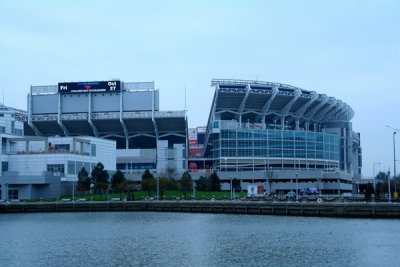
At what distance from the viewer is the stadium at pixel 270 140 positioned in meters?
165

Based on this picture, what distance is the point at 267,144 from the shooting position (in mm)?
172500

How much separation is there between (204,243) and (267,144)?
117m

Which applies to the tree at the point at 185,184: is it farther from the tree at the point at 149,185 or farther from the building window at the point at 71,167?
the building window at the point at 71,167

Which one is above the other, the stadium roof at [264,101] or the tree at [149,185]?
the stadium roof at [264,101]

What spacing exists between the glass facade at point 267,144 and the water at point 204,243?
296 feet

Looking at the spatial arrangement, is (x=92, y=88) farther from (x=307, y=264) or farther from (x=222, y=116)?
(x=307, y=264)

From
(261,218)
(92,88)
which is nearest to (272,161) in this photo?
(92,88)

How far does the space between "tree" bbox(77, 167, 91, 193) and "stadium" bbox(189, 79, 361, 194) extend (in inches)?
1792

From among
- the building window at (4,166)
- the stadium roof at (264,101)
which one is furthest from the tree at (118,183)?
the stadium roof at (264,101)

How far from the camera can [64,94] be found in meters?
172

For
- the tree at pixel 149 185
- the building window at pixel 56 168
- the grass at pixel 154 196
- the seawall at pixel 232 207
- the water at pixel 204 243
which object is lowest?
the water at pixel 204 243

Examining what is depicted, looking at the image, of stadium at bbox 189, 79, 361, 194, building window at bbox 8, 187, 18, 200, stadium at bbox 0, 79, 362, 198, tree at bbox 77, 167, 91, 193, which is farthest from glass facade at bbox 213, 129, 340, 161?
building window at bbox 8, 187, 18, 200

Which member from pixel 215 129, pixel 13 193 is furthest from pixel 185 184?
pixel 215 129

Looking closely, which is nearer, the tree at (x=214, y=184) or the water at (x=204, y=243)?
the water at (x=204, y=243)
